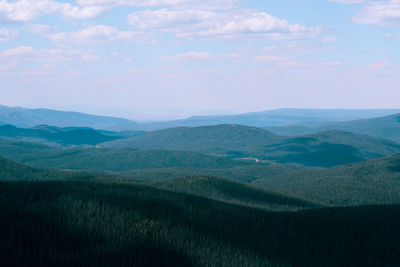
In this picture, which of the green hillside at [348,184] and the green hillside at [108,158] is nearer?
the green hillside at [348,184]

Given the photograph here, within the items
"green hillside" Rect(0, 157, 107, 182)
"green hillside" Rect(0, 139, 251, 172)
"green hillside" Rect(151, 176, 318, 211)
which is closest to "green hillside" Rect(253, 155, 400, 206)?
"green hillside" Rect(151, 176, 318, 211)

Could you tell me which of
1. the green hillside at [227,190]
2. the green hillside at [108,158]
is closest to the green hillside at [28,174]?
the green hillside at [227,190]

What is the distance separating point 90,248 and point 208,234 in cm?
854

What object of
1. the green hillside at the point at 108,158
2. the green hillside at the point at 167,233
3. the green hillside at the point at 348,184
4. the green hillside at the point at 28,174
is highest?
the green hillside at the point at 167,233

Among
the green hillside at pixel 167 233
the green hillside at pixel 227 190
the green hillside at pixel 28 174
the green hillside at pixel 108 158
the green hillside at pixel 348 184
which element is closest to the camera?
the green hillside at pixel 167 233

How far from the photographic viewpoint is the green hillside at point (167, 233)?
20.6m

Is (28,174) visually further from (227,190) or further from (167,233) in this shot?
(167,233)

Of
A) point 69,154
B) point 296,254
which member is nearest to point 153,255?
point 296,254

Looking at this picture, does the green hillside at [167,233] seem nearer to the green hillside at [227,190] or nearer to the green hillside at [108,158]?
the green hillside at [227,190]

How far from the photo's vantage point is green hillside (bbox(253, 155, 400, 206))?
8356 centimetres

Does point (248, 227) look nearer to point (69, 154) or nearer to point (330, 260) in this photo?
point (330, 260)

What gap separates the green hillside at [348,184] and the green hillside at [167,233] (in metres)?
44.6

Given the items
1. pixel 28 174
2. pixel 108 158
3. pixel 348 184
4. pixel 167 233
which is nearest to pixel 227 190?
→ pixel 348 184

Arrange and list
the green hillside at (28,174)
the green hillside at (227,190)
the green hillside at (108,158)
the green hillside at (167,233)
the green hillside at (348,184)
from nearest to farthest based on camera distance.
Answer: the green hillside at (167,233)
the green hillside at (227,190)
the green hillside at (28,174)
the green hillside at (348,184)
the green hillside at (108,158)
